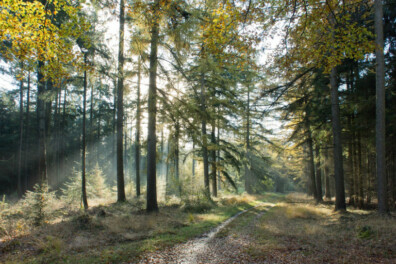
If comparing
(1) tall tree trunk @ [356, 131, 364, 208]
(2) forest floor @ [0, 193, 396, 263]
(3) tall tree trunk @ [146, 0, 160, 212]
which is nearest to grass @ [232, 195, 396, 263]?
(2) forest floor @ [0, 193, 396, 263]

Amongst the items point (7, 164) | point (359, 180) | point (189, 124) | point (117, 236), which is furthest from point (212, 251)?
point (7, 164)

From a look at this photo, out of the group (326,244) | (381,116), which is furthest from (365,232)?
(381,116)

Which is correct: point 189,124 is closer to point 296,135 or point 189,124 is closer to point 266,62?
point 266,62

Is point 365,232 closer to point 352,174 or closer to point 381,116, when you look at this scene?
point 381,116

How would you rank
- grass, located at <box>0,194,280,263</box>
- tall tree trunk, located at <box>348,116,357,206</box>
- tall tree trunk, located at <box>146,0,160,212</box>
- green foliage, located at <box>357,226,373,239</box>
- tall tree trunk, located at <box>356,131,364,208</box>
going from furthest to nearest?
tall tree trunk, located at <box>348,116,357,206</box> → tall tree trunk, located at <box>356,131,364,208</box> → tall tree trunk, located at <box>146,0,160,212</box> → green foliage, located at <box>357,226,373,239</box> → grass, located at <box>0,194,280,263</box>

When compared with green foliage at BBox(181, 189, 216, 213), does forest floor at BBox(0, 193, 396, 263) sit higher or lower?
higher

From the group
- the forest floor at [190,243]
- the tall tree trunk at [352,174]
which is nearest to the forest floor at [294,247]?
the forest floor at [190,243]

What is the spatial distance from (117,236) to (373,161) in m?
13.9

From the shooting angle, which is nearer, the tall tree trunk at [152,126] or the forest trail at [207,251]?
the forest trail at [207,251]

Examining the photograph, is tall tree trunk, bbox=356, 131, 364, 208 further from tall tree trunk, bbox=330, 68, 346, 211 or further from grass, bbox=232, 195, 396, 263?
grass, bbox=232, 195, 396, 263

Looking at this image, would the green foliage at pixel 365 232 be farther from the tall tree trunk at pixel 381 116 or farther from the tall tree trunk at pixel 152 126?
the tall tree trunk at pixel 152 126

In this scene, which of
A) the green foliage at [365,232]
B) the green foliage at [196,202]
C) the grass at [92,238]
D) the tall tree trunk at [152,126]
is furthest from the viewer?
the green foliage at [196,202]

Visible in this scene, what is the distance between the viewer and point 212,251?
571cm

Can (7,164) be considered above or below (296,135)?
below
